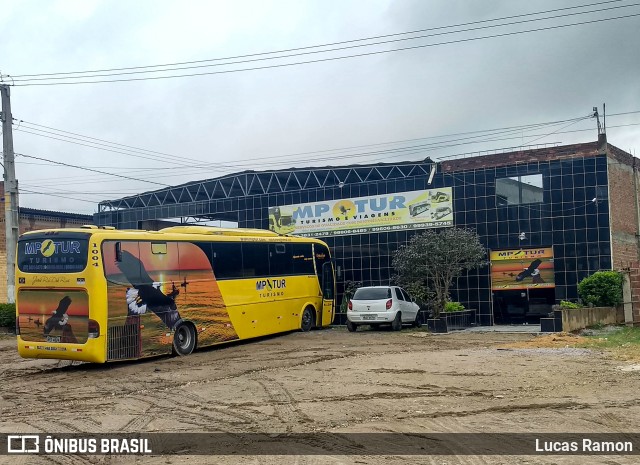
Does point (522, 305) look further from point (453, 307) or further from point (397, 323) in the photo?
point (397, 323)

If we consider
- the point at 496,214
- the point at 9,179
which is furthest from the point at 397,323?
the point at 9,179

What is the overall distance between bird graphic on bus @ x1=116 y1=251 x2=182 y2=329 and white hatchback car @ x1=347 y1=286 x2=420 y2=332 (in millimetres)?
8423

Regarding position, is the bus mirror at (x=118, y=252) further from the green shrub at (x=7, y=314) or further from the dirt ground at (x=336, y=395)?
the green shrub at (x=7, y=314)

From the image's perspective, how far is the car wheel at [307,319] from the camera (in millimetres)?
25416

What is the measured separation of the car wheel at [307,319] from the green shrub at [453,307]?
5.08 m

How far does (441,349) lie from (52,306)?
9723 mm

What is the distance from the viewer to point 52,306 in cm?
1588

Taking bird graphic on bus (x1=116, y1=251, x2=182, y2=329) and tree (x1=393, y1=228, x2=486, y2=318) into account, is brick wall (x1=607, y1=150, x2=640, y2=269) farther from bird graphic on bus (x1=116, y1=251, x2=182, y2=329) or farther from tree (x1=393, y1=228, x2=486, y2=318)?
bird graphic on bus (x1=116, y1=251, x2=182, y2=329)

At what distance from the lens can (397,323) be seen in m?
24.8

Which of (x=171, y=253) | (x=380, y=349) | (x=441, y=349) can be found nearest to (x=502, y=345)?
(x=441, y=349)

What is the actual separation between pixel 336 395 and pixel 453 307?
53.7 ft

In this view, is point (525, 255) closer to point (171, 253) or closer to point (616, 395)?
point (171, 253)

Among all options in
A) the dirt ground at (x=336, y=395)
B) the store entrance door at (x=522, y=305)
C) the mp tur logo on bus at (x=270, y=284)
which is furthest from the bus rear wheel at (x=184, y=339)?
the store entrance door at (x=522, y=305)

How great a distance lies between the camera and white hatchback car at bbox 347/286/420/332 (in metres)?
24.5
